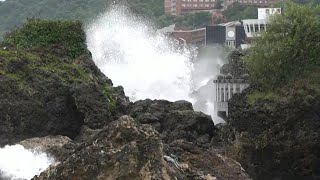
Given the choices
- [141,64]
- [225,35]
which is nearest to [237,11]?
[225,35]

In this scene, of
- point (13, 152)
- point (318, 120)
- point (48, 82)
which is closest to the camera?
point (13, 152)

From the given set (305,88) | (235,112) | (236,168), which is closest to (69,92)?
(235,112)

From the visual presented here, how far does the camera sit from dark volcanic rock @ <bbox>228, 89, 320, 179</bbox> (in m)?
20.1

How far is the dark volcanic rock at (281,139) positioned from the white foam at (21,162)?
7401 millimetres

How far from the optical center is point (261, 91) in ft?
75.2

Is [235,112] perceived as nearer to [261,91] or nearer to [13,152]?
[261,91]

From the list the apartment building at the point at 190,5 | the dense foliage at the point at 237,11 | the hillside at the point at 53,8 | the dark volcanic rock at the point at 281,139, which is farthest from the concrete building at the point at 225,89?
the apartment building at the point at 190,5

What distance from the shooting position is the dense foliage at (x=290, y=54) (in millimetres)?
22984

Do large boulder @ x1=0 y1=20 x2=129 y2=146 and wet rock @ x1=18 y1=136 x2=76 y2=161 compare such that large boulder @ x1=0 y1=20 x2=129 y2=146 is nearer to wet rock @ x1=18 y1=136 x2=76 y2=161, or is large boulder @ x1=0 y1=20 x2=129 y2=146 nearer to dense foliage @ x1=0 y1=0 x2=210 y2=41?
wet rock @ x1=18 y1=136 x2=76 y2=161

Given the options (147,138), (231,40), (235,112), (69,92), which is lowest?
(231,40)

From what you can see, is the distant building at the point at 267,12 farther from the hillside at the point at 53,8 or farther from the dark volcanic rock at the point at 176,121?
the hillside at the point at 53,8

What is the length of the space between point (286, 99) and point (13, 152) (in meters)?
10.0

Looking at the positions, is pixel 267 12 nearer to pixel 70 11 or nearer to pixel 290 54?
pixel 290 54

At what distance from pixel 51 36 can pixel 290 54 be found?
7.83 metres
